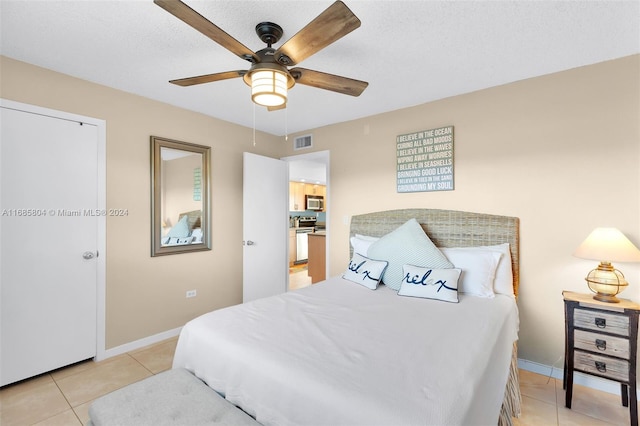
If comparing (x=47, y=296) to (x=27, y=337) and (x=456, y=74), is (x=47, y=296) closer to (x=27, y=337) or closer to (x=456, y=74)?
(x=27, y=337)

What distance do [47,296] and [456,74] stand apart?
3.86 m

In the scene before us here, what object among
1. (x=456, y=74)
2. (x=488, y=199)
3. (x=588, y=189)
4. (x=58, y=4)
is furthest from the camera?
(x=488, y=199)

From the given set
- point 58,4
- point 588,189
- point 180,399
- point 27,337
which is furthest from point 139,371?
point 588,189

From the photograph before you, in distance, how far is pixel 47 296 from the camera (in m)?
2.44

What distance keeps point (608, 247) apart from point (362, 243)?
1.95 m

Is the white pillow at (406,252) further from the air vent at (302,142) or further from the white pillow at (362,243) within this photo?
the air vent at (302,142)

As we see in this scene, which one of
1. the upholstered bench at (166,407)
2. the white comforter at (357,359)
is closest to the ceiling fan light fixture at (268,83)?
the white comforter at (357,359)

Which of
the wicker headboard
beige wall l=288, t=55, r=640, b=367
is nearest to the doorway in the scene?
the wicker headboard

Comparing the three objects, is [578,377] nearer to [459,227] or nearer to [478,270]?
[478,270]

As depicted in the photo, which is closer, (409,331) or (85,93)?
(409,331)

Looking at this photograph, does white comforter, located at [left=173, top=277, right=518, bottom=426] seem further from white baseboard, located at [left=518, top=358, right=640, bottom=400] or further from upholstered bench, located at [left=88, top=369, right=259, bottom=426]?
white baseboard, located at [left=518, top=358, right=640, bottom=400]

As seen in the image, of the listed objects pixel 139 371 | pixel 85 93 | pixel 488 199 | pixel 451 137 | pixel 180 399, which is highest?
pixel 85 93

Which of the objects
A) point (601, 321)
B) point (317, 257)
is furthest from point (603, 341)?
point (317, 257)

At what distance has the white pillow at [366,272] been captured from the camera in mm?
2689
